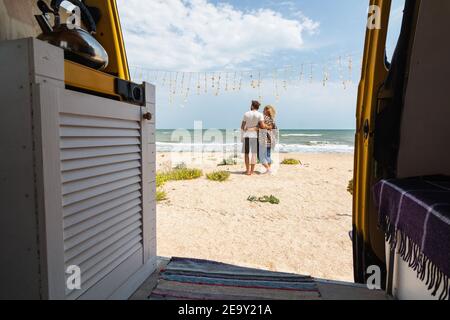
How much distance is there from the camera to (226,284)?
4.45ft

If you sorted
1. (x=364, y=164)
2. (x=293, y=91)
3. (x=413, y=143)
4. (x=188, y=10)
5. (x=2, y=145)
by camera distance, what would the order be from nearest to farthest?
(x=2, y=145) → (x=413, y=143) → (x=364, y=164) → (x=188, y=10) → (x=293, y=91)

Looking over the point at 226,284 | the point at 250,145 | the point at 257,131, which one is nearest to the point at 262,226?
the point at 226,284

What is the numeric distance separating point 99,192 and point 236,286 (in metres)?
0.85

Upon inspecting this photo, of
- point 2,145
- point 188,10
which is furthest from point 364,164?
point 188,10

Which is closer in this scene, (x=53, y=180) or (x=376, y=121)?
(x=53, y=180)

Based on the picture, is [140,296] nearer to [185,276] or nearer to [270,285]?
[185,276]

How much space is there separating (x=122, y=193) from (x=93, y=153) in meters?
0.25

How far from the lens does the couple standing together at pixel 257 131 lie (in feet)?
16.8

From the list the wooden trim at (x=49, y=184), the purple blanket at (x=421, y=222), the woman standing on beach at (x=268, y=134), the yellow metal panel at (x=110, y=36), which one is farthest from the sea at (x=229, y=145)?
the wooden trim at (x=49, y=184)

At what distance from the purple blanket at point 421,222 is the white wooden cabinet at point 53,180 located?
3.53 ft

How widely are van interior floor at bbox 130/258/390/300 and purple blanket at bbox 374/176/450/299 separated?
423mm

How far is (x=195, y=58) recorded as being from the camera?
7383 millimetres

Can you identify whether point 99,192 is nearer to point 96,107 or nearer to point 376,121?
point 96,107

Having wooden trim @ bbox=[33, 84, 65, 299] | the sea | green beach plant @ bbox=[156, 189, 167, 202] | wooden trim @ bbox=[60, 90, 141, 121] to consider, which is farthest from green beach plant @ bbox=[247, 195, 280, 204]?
the sea
